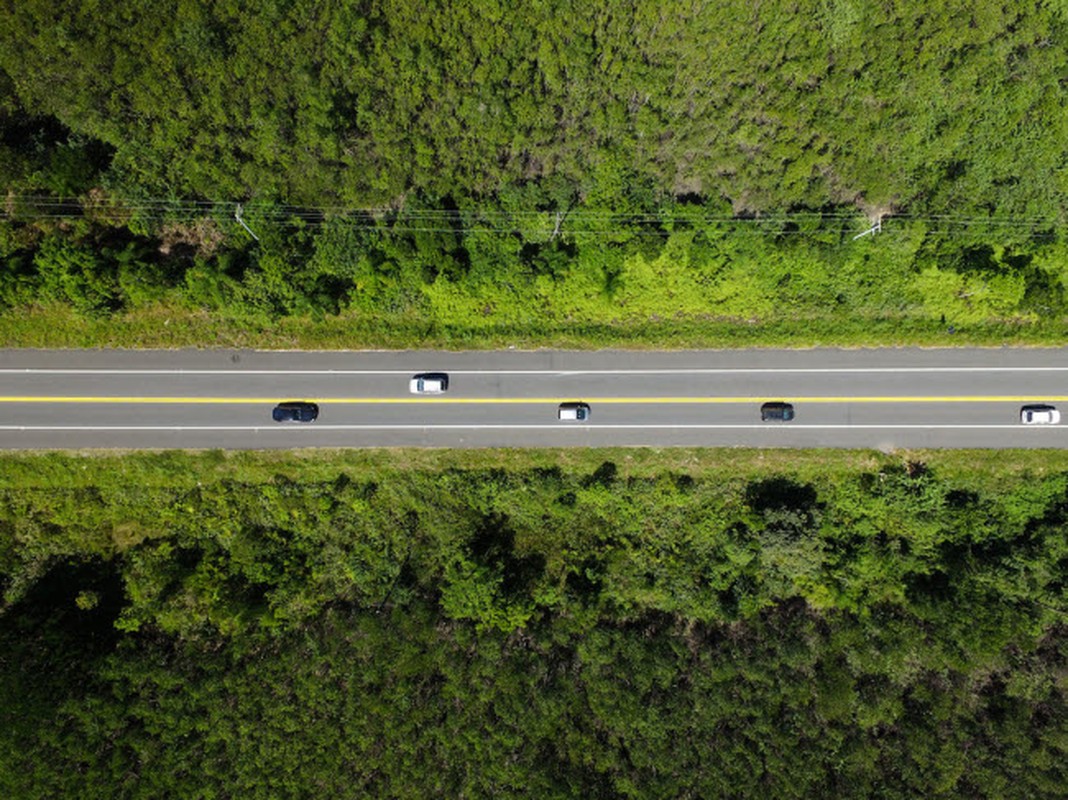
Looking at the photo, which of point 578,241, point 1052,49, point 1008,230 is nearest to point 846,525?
point 1008,230

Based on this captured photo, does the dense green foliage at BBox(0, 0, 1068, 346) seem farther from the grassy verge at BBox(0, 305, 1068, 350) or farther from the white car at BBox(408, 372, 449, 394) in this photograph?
the white car at BBox(408, 372, 449, 394)

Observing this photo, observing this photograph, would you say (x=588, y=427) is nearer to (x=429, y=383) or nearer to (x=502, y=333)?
(x=502, y=333)

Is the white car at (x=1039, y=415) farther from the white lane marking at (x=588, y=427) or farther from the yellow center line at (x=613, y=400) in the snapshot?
the yellow center line at (x=613, y=400)

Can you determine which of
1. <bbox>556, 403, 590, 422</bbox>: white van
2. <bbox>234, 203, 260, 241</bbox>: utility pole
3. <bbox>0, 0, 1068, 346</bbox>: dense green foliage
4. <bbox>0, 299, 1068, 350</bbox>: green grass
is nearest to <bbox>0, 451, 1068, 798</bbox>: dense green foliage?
<bbox>556, 403, 590, 422</bbox>: white van

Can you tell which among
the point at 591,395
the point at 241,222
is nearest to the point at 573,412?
the point at 591,395

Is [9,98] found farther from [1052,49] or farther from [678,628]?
[1052,49]

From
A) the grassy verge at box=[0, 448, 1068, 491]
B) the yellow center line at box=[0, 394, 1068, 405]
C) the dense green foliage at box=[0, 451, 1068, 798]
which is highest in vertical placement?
the yellow center line at box=[0, 394, 1068, 405]
